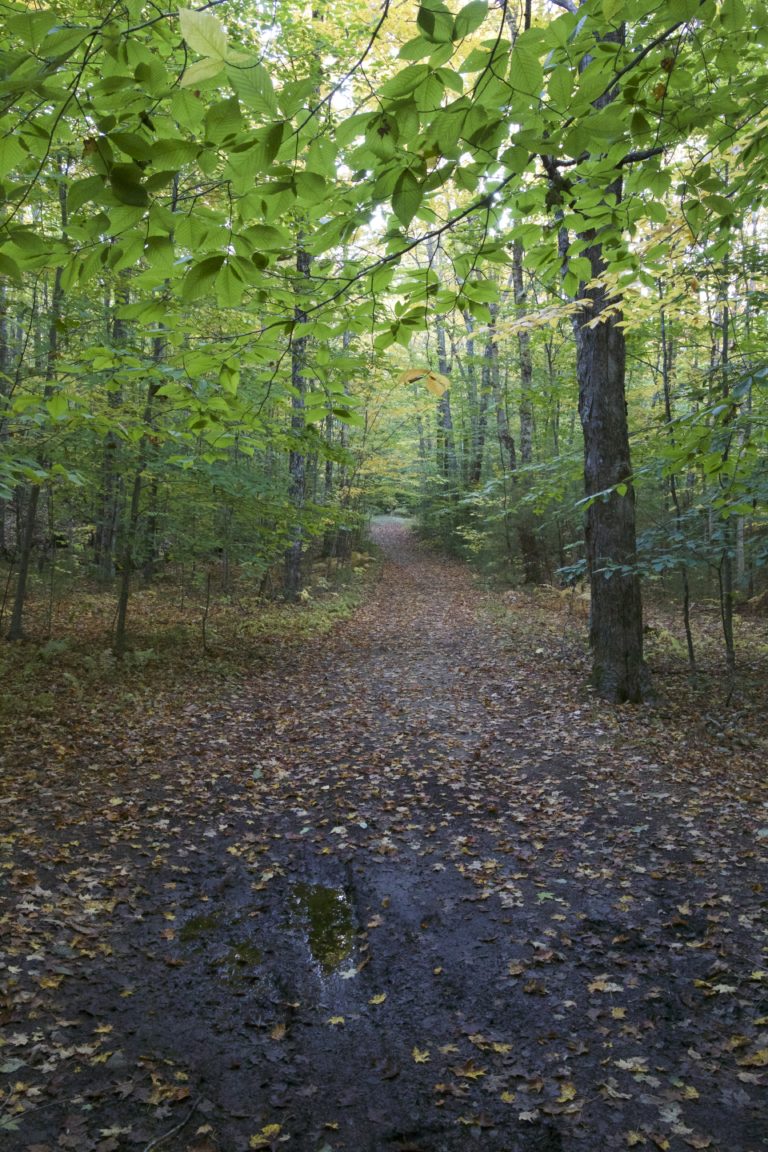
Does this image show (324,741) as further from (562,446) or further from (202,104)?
(562,446)

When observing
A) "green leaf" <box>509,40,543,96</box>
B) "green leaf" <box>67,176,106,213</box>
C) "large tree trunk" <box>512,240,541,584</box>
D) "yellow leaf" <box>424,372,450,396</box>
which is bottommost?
"yellow leaf" <box>424,372,450,396</box>

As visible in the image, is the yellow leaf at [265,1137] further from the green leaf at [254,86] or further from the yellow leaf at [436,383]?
the green leaf at [254,86]

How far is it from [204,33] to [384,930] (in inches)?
177

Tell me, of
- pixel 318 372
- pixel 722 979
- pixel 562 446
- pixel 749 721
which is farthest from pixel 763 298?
pixel 562 446

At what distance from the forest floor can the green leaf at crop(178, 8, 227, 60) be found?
3.81 m

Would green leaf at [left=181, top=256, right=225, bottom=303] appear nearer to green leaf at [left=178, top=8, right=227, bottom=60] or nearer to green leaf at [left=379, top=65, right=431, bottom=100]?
A: green leaf at [left=178, top=8, right=227, bottom=60]

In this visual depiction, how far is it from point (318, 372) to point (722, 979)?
395 cm

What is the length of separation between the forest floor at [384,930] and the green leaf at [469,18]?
4.02 meters

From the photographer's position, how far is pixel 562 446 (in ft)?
62.8

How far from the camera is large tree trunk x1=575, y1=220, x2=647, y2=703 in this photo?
314 inches

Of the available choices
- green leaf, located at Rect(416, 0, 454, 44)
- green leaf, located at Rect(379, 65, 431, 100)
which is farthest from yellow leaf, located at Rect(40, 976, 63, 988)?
green leaf, located at Rect(416, 0, 454, 44)

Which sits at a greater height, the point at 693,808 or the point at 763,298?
the point at 763,298

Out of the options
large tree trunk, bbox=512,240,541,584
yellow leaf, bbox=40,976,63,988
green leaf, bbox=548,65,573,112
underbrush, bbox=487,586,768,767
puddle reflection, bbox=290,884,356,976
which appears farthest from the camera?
large tree trunk, bbox=512,240,541,584

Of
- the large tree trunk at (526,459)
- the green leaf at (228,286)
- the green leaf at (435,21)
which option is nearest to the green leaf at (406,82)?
the green leaf at (435,21)
